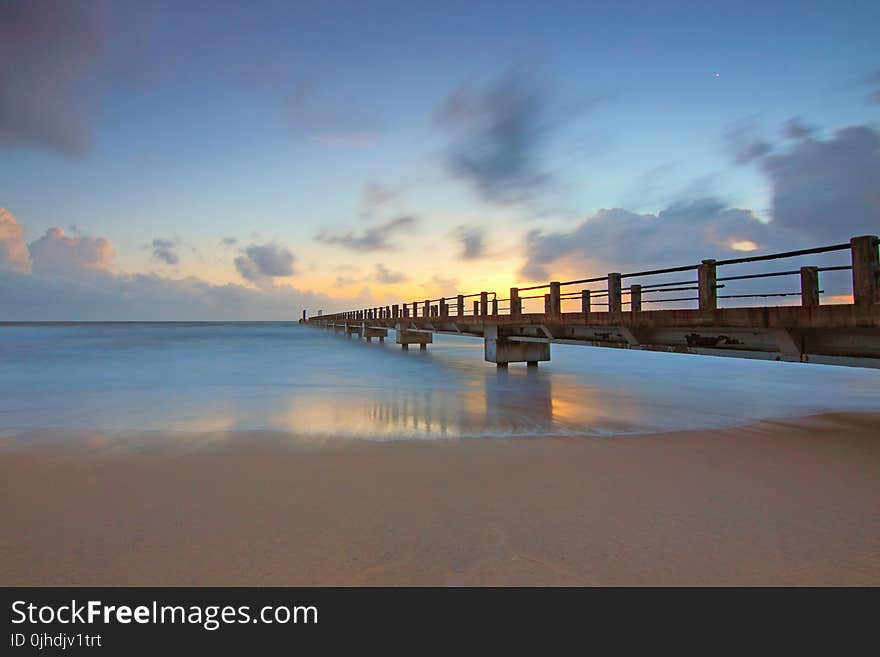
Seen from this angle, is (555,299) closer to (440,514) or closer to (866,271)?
(866,271)

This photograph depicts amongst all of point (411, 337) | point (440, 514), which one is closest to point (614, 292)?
point (440, 514)

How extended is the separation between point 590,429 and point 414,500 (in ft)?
16.1

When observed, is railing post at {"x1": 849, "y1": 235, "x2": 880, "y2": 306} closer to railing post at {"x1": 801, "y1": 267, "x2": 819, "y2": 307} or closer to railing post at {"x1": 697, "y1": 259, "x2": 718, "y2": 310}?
railing post at {"x1": 801, "y1": 267, "x2": 819, "y2": 307}

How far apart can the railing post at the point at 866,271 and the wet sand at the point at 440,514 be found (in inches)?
92.4

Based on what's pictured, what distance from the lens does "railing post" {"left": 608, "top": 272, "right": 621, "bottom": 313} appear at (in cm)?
1230

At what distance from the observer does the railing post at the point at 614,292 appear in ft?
40.3

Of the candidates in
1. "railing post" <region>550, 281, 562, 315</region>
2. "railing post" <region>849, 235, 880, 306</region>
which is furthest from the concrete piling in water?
"railing post" <region>849, 235, 880, 306</region>

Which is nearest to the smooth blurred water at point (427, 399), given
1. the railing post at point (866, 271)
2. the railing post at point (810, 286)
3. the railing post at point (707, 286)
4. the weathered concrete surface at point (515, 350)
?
the weathered concrete surface at point (515, 350)

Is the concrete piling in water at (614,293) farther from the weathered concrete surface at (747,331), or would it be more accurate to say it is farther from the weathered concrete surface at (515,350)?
the weathered concrete surface at (515,350)

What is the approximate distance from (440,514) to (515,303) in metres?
14.0

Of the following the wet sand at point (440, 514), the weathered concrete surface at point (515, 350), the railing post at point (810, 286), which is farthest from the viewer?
the weathered concrete surface at point (515, 350)
